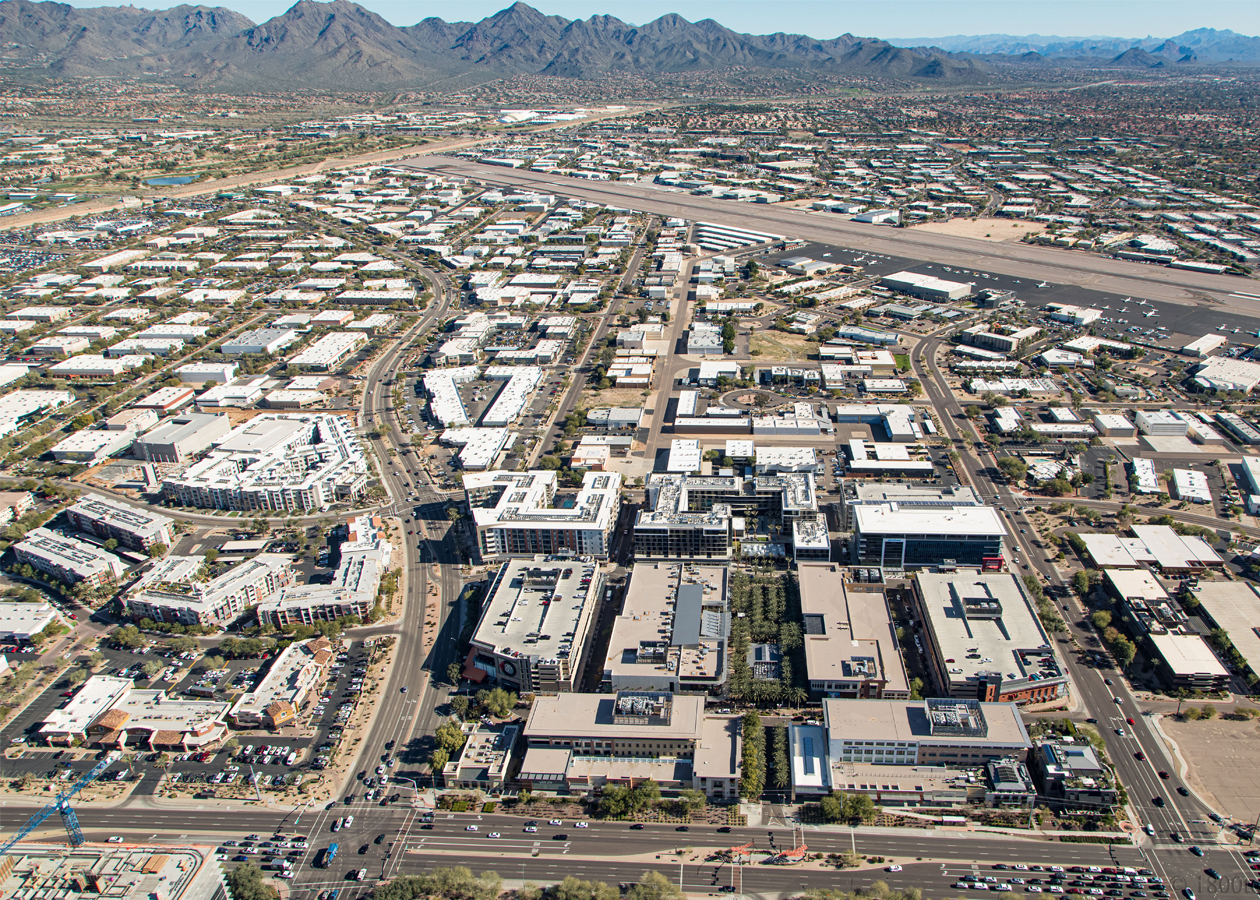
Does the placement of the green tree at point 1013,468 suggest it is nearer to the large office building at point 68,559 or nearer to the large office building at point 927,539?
the large office building at point 927,539

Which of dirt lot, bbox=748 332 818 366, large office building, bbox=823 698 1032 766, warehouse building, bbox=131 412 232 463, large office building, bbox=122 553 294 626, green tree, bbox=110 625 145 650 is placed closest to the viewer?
large office building, bbox=823 698 1032 766

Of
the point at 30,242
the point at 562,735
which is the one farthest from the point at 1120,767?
the point at 30,242

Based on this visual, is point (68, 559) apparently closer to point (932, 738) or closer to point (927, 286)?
point (932, 738)

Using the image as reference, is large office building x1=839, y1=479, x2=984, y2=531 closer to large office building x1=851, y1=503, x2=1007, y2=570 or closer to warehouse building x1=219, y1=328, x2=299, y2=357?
large office building x1=851, y1=503, x2=1007, y2=570

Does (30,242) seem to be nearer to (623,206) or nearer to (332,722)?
(623,206)

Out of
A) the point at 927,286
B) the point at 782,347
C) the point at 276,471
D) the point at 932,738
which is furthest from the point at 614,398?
the point at 927,286

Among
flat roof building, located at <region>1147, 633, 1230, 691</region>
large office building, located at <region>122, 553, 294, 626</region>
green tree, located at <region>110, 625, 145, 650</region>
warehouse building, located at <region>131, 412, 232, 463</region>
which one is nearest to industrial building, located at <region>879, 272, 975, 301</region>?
flat roof building, located at <region>1147, 633, 1230, 691</region>
